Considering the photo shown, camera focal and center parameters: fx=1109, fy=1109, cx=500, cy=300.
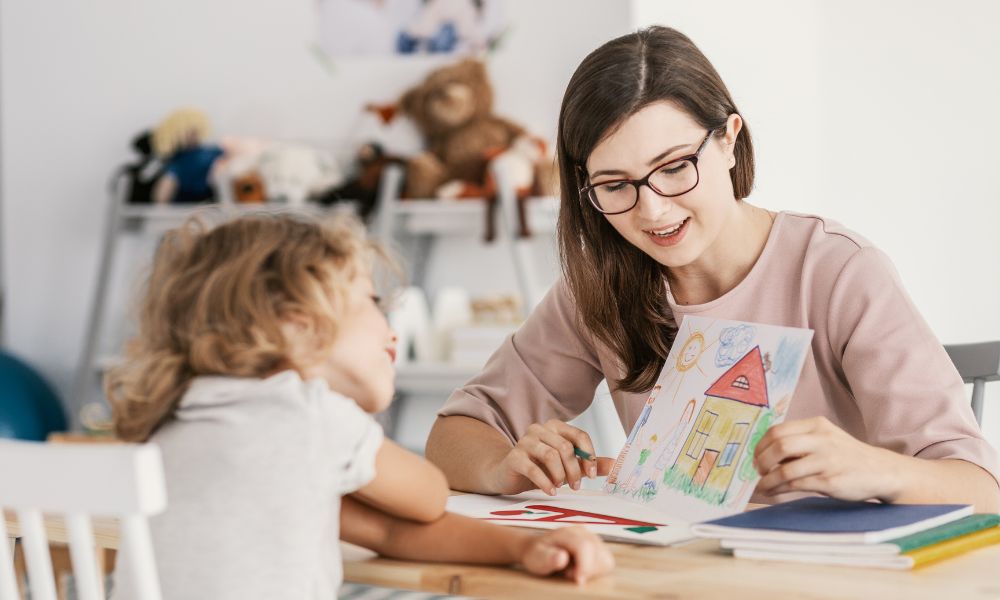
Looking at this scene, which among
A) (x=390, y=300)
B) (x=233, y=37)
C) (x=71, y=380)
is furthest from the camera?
(x=71, y=380)

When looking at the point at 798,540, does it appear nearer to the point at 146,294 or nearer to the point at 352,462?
the point at 352,462

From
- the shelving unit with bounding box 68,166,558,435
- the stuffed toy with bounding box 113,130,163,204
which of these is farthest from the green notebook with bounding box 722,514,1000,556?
the stuffed toy with bounding box 113,130,163,204

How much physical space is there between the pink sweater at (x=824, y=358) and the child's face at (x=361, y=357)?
1.63 feet

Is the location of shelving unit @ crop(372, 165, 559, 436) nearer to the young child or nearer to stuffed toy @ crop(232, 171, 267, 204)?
stuffed toy @ crop(232, 171, 267, 204)

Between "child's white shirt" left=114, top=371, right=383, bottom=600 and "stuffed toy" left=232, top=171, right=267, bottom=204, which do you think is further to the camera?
"stuffed toy" left=232, top=171, right=267, bottom=204

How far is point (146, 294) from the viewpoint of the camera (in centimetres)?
93

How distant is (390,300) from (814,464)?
0.41 m

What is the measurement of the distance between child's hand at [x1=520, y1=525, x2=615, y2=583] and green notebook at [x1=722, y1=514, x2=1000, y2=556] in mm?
120

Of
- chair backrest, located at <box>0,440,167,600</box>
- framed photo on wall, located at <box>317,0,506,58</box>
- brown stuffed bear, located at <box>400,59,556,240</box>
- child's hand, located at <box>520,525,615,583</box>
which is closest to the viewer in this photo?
chair backrest, located at <box>0,440,167,600</box>

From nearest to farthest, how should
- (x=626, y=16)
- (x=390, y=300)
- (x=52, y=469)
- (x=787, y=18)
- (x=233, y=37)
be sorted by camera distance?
(x=52, y=469) < (x=390, y=300) < (x=787, y=18) < (x=626, y=16) < (x=233, y=37)

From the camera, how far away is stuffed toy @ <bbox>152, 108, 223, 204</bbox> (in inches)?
133

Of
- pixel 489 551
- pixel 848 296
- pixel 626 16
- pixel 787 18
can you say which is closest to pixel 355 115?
pixel 626 16

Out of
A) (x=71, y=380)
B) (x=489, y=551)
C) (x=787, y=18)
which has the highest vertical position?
(x=787, y=18)

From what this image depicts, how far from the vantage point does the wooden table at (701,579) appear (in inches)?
31.6
